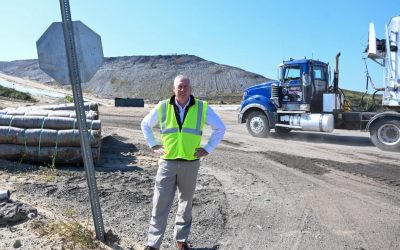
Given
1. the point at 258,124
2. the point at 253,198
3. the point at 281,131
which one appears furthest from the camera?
the point at 281,131

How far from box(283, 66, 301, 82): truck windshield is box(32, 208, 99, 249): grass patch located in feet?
37.7

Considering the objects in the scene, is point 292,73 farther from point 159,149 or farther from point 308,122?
point 159,149

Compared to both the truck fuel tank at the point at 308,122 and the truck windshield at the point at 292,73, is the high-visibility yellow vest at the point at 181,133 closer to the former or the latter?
the truck fuel tank at the point at 308,122

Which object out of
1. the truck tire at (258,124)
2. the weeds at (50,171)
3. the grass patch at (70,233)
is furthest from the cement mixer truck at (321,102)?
the grass patch at (70,233)

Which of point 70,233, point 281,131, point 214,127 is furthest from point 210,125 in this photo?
point 281,131

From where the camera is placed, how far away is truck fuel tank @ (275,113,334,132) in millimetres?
14406

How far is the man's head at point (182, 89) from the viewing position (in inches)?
175

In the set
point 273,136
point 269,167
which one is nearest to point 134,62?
point 273,136

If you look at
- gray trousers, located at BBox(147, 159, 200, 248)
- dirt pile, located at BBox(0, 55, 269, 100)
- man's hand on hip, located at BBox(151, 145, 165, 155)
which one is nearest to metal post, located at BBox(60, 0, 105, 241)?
gray trousers, located at BBox(147, 159, 200, 248)

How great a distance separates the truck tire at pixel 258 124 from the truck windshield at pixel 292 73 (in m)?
1.63

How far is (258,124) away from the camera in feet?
52.6

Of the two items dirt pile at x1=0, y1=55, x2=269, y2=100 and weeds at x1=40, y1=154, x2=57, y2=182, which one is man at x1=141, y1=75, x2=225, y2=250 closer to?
weeds at x1=40, y1=154, x2=57, y2=182

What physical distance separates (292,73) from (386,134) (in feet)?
12.6

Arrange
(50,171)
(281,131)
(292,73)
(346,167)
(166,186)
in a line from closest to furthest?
(166,186) → (50,171) → (346,167) → (292,73) → (281,131)
